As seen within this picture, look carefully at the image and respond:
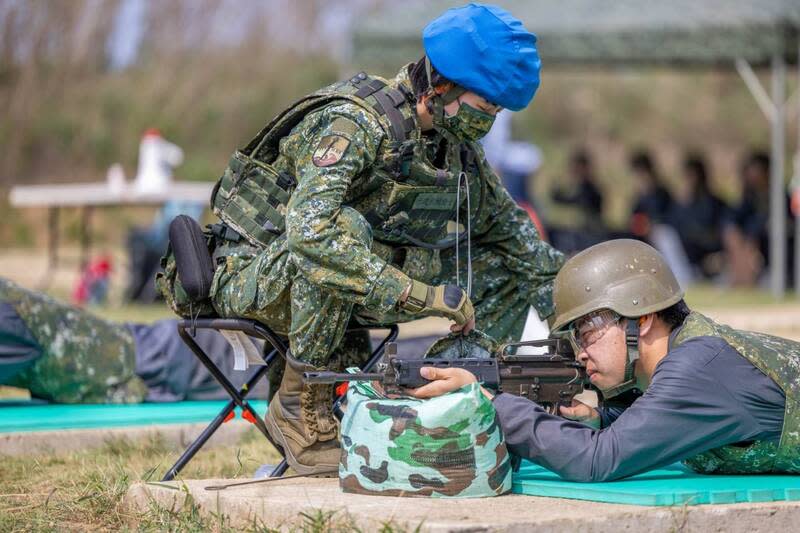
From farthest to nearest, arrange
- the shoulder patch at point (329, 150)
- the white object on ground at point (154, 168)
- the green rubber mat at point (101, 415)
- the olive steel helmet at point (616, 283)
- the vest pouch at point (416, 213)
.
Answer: the white object on ground at point (154, 168)
the green rubber mat at point (101, 415)
the vest pouch at point (416, 213)
the shoulder patch at point (329, 150)
the olive steel helmet at point (616, 283)

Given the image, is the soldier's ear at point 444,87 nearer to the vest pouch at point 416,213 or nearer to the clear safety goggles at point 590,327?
the vest pouch at point 416,213

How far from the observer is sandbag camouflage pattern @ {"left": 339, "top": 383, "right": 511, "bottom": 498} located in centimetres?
388

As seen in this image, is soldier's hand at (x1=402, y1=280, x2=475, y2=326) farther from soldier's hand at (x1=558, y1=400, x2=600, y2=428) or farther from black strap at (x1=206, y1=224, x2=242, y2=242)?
black strap at (x1=206, y1=224, x2=242, y2=242)

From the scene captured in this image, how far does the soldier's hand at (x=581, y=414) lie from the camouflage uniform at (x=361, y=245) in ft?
2.13

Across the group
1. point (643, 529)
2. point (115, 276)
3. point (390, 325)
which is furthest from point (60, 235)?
point (643, 529)

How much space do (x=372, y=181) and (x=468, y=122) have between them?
1.33ft

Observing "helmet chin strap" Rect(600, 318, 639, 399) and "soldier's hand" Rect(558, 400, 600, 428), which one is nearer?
"helmet chin strap" Rect(600, 318, 639, 399)

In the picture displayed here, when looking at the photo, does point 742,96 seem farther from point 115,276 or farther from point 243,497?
point 243,497

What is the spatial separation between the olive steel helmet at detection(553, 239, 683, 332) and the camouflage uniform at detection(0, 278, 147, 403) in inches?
126

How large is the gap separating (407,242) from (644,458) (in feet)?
4.57

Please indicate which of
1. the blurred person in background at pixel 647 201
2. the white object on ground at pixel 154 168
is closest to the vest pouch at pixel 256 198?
the white object on ground at pixel 154 168

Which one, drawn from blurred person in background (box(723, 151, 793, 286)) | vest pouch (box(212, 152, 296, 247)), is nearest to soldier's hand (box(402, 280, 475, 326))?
vest pouch (box(212, 152, 296, 247))

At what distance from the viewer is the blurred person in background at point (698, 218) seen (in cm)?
1761

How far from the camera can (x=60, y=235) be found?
22.2 metres
